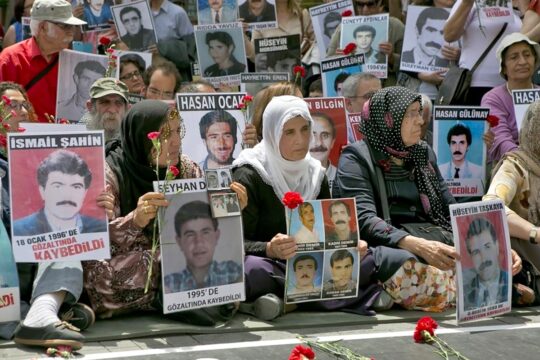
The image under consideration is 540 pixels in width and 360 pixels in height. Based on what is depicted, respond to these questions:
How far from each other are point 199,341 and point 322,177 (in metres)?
1.48

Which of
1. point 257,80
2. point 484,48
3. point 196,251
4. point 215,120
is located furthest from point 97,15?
point 196,251

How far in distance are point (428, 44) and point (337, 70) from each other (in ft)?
3.49

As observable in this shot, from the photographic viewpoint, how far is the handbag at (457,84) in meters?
9.10

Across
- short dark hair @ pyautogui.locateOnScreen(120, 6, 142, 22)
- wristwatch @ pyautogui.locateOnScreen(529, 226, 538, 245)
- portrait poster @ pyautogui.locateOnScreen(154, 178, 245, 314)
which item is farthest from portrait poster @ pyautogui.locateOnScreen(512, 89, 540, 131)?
short dark hair @ pyautogui.locateOnScreen(120, 6, 142, 22)

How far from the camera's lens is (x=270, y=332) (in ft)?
20.4

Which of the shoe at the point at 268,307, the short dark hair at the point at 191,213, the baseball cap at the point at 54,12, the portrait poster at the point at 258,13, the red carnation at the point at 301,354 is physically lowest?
the red carnation at the point at 301,354

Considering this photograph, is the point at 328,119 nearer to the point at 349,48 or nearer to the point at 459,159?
the point at 459,159

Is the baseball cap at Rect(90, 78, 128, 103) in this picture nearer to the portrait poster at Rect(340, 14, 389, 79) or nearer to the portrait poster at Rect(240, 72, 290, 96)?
the portrait poster at Rect(240, 72, 290, 96)

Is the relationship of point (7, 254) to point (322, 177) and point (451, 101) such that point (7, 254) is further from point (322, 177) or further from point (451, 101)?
point (451, 101)

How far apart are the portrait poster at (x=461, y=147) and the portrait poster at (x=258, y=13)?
2.38 meters

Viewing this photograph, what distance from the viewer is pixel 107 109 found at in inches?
293

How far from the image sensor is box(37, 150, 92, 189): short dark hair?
594 cm

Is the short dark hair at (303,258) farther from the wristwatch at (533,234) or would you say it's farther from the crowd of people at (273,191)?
the wristwatch at (533,234)

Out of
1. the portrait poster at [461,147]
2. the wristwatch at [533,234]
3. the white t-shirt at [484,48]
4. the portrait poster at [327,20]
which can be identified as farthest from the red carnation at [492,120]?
the portrait poster at [327,20]
